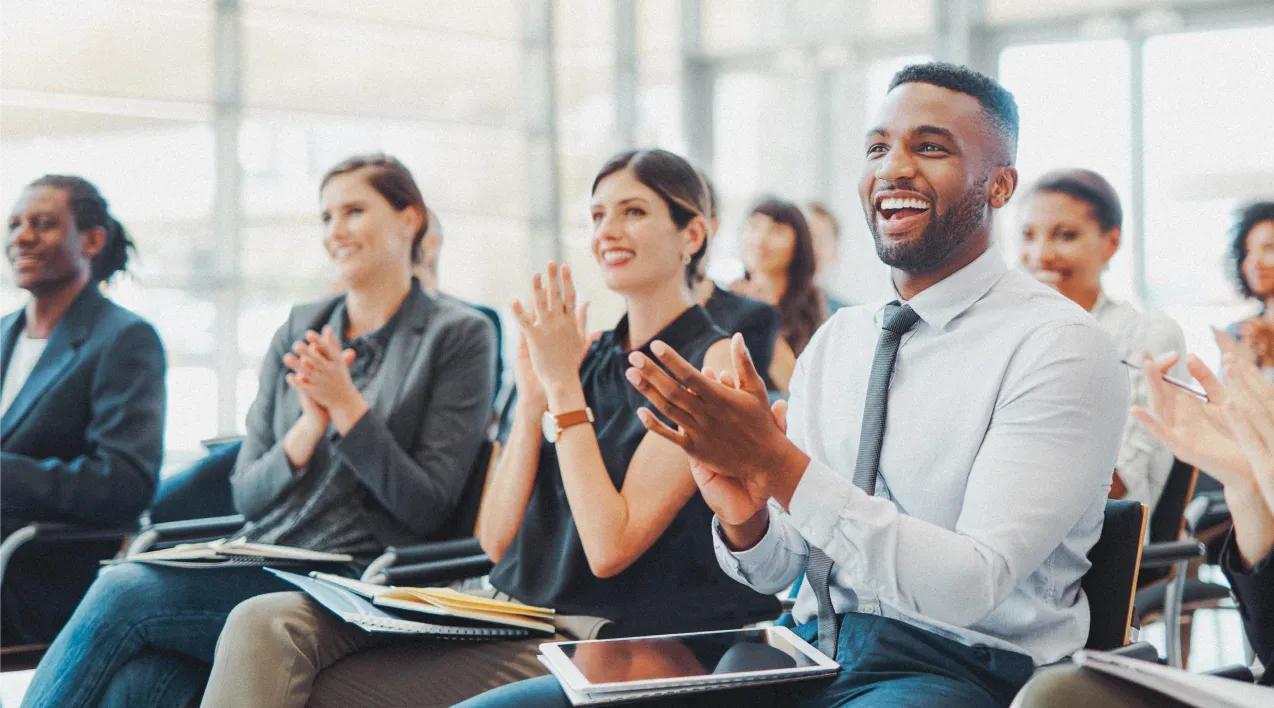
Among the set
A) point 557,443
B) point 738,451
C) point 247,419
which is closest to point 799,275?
point 247,419

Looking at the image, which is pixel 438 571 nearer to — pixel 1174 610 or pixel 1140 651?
pixel 1140 651

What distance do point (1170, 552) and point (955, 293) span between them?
1.04 m

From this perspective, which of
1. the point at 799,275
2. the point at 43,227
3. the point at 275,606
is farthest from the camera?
the point at 799,275

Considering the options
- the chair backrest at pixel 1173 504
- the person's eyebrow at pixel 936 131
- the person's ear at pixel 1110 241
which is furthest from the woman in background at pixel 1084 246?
the person's eyebrow at pixel 936 131

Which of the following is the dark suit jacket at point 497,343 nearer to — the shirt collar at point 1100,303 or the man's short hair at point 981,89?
the man's short hair at point 981,89

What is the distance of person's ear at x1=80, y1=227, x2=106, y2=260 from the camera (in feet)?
10.0

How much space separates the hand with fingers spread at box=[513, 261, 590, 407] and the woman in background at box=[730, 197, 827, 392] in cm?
221

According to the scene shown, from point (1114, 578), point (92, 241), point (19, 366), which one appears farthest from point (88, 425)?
point (1114, 578)

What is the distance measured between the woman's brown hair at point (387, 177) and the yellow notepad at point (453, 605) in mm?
1069

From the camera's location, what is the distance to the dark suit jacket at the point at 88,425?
2.64 meters

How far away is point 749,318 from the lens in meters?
2.69

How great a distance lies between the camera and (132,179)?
254 inches

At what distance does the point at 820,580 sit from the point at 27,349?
87.7 inches

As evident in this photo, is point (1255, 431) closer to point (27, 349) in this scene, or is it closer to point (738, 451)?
point (738, 451)
